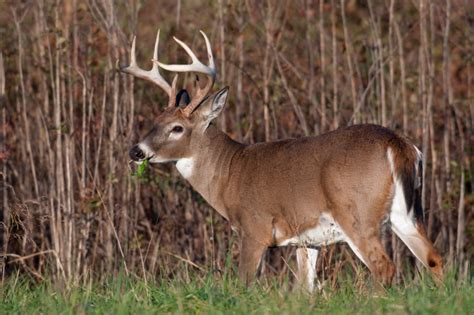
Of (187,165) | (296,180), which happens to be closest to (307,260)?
(296,180)

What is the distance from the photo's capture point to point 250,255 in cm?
686

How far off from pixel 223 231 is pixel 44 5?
243 cm

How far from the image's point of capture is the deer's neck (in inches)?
287

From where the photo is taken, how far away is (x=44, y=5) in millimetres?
8617

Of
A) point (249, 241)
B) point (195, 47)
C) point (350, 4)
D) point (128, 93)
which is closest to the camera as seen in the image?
point (249, 241)

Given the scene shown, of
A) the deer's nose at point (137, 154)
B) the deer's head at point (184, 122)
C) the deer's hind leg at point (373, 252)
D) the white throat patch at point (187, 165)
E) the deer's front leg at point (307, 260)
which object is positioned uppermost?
the deer's head at point (184, 122)

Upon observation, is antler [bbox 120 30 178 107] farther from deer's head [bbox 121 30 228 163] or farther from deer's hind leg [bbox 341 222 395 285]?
deer's hind leg [bbox 341 222 395 285]

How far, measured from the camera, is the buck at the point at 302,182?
6234 millimetres

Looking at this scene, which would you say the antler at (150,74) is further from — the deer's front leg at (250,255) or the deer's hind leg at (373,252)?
the deer's hind leg at (373,252)

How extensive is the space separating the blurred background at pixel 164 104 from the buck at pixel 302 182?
1.00m

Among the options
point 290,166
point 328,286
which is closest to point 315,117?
point 290,166

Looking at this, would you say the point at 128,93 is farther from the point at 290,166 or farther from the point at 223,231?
the point at 290,166

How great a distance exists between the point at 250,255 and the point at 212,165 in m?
0.83

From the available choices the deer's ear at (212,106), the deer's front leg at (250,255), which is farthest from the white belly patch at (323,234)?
the deer's ear at (212,106)
